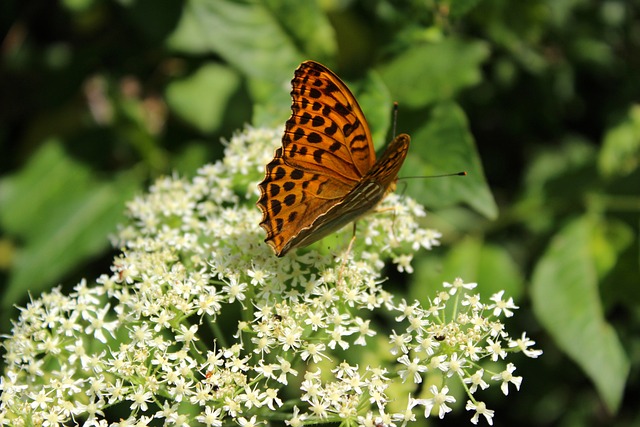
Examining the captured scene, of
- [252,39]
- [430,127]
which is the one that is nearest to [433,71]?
[430,127]

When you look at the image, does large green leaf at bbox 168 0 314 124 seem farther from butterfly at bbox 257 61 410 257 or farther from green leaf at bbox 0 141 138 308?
green leaf at bbox 0 141 138 308

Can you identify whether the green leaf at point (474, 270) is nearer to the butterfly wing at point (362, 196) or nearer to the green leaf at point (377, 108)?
the green leaf at point (377, 108)

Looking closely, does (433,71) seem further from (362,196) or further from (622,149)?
(622,149)


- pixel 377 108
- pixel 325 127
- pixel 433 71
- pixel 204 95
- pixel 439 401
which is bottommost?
pixel 439 401

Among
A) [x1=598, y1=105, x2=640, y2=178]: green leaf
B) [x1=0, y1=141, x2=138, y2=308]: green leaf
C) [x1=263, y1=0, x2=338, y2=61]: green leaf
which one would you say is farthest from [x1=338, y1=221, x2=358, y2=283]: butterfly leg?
[x1=598, y1=105, x2=640, y2=178]: green leaf

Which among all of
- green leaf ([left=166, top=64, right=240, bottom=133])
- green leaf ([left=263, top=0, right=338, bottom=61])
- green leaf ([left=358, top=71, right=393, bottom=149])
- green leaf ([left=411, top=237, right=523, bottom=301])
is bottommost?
green leaf ([left=411, top=237, right=523, bottom=301])

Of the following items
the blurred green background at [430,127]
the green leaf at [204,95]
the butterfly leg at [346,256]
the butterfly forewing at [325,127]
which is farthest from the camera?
the green leaf at [204,95]

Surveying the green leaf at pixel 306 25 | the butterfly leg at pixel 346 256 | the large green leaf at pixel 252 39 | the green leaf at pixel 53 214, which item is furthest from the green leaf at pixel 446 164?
the green leaf at pixel 53 214
